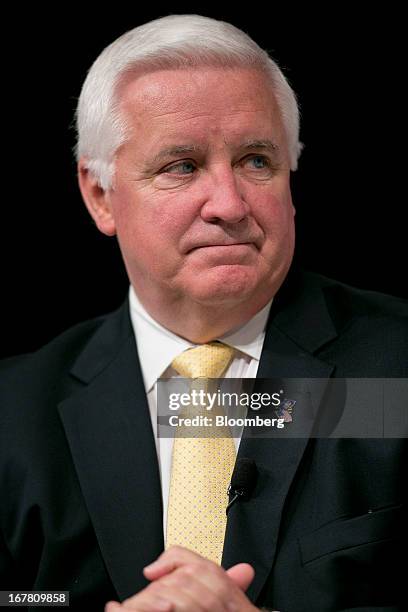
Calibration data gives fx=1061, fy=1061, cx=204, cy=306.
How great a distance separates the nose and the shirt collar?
365mm

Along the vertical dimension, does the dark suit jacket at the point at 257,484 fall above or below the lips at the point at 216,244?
below

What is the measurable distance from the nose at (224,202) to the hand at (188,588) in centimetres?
84

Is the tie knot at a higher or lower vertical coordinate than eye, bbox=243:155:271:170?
lower

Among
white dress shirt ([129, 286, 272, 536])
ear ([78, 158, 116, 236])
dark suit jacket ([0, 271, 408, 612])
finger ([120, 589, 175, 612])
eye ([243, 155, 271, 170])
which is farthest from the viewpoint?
ear ([78, 158, 116, 236])

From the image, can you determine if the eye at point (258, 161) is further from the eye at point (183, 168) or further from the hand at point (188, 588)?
the hand at point (188, 588)

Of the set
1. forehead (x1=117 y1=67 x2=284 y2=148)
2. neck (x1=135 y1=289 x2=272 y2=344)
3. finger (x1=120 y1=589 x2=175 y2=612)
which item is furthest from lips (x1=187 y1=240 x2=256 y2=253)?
finger (x1=120 y1=589 x2=175 y2=612)

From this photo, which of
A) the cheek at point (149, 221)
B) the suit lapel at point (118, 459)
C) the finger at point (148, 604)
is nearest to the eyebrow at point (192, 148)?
the cheek at point (149, 221)

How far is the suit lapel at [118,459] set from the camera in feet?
8.82

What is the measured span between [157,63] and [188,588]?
1343 millimetres

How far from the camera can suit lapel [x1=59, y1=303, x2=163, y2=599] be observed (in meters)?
2.69

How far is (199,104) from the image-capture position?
8.88 ft

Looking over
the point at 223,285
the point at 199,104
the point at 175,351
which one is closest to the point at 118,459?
the point at 175,351

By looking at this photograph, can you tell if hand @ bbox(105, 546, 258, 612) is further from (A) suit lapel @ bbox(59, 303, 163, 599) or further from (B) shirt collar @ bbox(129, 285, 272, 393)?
(B) shirt collar @ bbox(129, 285, 272, 393)

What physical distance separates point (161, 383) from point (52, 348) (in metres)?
0.40
